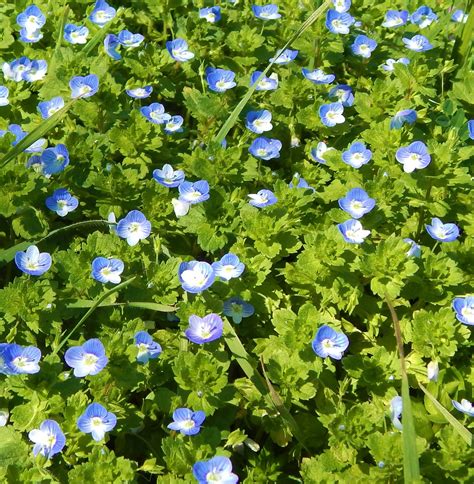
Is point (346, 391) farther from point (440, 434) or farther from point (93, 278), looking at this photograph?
point (93, 278)

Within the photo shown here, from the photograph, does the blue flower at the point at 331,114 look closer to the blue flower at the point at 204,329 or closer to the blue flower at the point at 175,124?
the blue flower at the point at 175,124

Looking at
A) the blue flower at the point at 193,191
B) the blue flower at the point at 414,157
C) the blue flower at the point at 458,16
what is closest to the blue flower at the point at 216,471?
the blue flower at the point at 193,191

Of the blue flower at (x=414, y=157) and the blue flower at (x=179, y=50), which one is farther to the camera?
the blue flower at (x=179, y=50)

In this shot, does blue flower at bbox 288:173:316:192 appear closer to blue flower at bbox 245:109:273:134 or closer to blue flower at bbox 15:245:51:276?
blue flower at bbox 245:109:273:134

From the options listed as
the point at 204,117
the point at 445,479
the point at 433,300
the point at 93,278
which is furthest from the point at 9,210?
the point at 445,479

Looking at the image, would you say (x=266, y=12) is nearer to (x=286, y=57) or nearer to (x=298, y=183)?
(x=286, y=57)

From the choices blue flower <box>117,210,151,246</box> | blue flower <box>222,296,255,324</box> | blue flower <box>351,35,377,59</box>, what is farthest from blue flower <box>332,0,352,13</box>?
blue flower <box>222,296,255,324</box>
